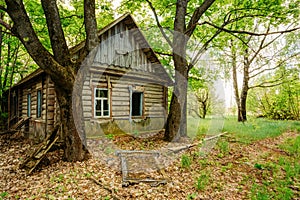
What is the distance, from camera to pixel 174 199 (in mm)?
4465

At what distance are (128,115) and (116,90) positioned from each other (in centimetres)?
159

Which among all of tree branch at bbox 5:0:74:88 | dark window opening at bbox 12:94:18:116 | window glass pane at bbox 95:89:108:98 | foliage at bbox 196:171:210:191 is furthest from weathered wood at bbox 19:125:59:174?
dark window opening at bbox 12:94:18:116

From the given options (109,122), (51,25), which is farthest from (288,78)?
(51,25)

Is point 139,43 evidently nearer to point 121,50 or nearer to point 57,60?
point 121,50

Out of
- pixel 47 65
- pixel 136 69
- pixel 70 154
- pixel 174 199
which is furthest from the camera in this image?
pixel 136 69

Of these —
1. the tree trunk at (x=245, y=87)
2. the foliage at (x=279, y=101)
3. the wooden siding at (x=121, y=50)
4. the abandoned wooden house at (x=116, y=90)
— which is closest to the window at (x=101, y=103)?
the abandoned wooden house at (x=116, y=90)

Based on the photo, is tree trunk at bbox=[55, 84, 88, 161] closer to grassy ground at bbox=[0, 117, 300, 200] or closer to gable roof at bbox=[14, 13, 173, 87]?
grassy ground at bbox=[0, 117, 300, 200]

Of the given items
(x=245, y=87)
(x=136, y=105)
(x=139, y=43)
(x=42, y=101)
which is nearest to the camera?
(x=42, y=101)

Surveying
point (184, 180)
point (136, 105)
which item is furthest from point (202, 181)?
point (136, 105)

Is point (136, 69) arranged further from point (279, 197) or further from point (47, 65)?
point (279, 197)

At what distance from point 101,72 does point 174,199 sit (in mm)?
7115

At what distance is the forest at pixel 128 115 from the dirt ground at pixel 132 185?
3 cm

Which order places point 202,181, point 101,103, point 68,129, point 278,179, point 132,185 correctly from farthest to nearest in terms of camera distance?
point 101,103 < point 68,129 < point 278,179 < point 202,181 < point 132,185

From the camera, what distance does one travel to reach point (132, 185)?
16.0ft
